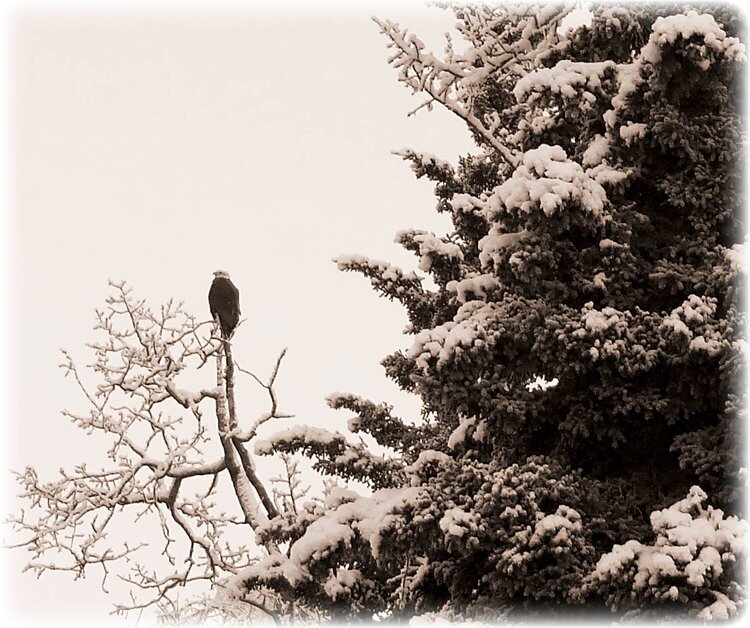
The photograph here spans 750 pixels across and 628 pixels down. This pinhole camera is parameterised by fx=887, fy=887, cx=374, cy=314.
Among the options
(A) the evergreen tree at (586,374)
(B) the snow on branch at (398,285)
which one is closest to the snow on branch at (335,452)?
(A) the evergreen tree at (586,374)

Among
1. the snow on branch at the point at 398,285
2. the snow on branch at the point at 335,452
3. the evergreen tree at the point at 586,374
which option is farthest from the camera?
the snow on branch at the point at 398,285

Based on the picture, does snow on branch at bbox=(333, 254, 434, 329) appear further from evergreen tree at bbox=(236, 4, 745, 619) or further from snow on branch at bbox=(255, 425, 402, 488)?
snow on branch at bbox=(255, 425, 402, 488)

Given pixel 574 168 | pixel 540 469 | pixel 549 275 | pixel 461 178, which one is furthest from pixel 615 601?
pixel 461 178

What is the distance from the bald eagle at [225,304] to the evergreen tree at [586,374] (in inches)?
161

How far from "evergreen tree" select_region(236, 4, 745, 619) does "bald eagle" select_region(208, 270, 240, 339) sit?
409cm

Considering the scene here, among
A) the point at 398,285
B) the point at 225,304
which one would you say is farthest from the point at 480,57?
the point at 225,304

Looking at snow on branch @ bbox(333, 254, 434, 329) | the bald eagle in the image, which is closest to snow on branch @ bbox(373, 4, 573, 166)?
snow on branch @ bbox(333, 254, 434, 329)

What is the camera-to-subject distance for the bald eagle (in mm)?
10414

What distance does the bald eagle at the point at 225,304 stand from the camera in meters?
→ 10.4

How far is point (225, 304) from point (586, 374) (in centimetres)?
576

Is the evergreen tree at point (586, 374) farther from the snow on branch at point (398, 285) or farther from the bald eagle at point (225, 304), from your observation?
the bald eagle at point (225, 304)

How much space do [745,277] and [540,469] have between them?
5.48ft

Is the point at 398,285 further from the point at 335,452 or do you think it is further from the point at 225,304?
the point at 225,304

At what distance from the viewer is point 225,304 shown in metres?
10.5
